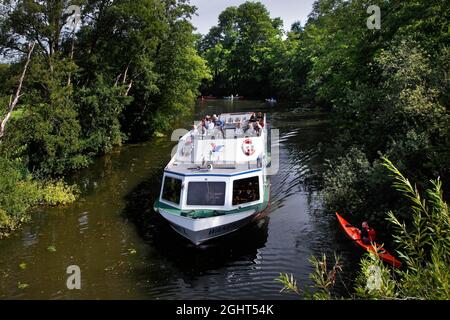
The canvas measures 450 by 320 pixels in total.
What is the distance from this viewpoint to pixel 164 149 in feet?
113

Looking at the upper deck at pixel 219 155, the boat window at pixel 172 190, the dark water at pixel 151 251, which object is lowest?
the dark water at pixel 151 251

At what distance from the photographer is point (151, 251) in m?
16.3

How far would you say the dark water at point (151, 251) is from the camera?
44.3ft

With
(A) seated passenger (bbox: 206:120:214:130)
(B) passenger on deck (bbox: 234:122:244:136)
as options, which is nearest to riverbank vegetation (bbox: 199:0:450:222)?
(B) passenger on deck (bbox: 234:122:244:136)

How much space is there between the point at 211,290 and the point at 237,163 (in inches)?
286

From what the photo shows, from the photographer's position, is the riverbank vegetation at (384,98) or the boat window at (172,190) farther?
the boat window at (172,190)

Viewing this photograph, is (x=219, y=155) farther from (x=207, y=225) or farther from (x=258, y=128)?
(x=207, y=225)

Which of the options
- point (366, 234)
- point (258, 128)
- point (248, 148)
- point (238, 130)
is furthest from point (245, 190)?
point (238, 130)

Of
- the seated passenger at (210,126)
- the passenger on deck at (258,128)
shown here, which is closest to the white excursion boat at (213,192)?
the passenger on deck at (258,128)

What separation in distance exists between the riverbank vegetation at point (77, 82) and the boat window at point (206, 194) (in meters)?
7.55

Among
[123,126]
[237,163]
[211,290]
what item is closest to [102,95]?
[123,126]

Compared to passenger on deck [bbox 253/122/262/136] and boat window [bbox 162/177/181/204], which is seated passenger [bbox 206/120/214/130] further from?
boat window [bbox 162/177/181/204]

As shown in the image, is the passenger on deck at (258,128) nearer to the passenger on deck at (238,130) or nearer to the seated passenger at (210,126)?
the passenger on deck at (238,130)

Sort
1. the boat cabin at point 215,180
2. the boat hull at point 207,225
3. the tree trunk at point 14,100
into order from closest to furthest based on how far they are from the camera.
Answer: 1. the boat hull at point 207,225
2. the boat cabin at point 215,180
3. the tree trunk at point 14,100
